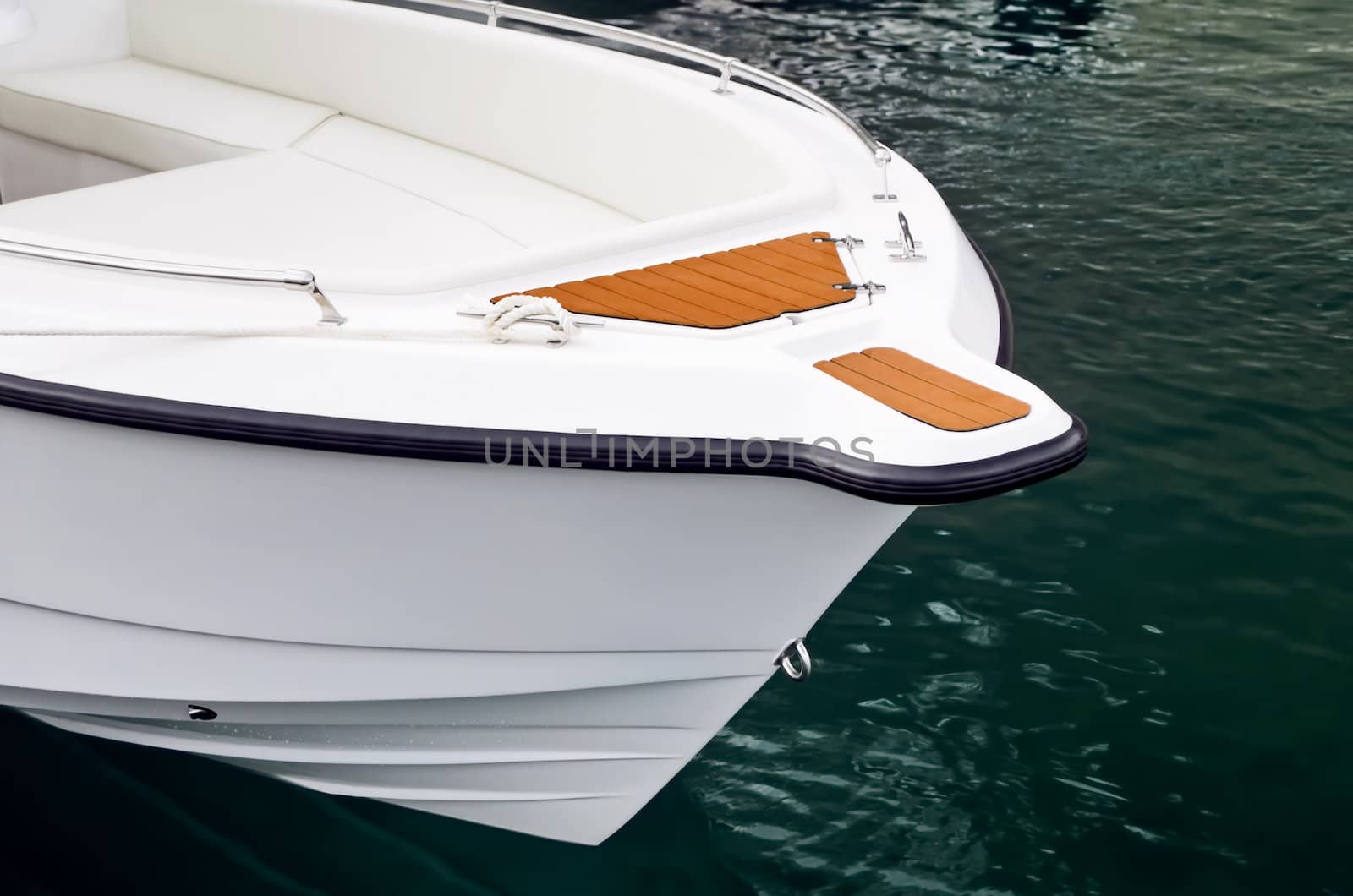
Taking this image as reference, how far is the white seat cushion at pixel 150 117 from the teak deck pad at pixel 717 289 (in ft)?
5.64

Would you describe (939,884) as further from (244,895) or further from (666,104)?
(666,104)

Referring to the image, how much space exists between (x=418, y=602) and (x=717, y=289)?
0.72 metres

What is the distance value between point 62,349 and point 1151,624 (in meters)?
2.56

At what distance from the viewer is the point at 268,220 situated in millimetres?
2910

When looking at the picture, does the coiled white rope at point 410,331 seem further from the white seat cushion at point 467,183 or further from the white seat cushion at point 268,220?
the white seat cushion at point 467,183

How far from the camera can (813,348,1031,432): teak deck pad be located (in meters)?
1.83

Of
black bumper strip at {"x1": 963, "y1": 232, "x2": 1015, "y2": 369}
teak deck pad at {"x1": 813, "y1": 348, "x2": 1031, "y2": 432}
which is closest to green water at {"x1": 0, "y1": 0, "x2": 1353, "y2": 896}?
black bumper strip at {"x1": 963, "y1": 232, "x2": 1015, "y2": 369}

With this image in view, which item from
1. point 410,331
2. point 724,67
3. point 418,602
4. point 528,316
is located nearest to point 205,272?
point 410,331

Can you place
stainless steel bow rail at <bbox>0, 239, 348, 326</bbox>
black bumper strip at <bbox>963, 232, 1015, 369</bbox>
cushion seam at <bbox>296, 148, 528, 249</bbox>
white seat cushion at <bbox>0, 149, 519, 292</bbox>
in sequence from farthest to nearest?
cushion seam at <bbox>296, 148, 528, 249</bbox>, white seat cushion at <bbox>0, 149, 519, 292</bbox>, black bumper strip at <bbox>963, 232, 1015, 369</bbox>, stainless steel bow rail at <bbox>0, 239, 348, 326</bbox>

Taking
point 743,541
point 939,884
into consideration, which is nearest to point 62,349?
point 743,541

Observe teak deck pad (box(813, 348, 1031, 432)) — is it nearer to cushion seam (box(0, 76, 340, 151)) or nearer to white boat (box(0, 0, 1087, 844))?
white boat (box(0, 0, 1087, 844))

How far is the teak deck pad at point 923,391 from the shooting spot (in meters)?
1.83

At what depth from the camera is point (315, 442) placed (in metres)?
1.87

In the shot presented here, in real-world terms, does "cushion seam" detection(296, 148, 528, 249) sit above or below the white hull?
above
